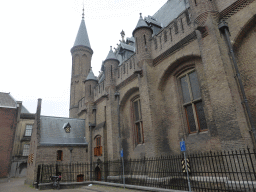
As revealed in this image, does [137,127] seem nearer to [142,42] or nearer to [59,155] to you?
[142,42]

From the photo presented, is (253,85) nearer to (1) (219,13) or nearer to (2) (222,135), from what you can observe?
(2) (222,135)

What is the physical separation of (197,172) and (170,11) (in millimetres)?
14563

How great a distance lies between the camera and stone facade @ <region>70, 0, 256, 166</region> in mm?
8586

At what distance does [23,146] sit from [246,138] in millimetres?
30982

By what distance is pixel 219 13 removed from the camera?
32.3 feet

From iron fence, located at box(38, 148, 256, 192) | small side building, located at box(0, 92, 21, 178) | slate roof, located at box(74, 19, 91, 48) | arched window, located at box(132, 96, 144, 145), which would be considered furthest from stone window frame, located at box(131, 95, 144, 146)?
small side building, located at box(0, 92, 21, 178)

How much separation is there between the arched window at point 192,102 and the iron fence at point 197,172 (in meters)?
1.69

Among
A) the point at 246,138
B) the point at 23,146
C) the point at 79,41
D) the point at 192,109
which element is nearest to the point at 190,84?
the point at 192,109

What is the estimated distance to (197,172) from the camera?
8188 mm

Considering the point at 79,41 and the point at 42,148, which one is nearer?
the point at 42,148

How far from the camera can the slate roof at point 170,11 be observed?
16.0 metres

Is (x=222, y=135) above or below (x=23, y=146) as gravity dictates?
below

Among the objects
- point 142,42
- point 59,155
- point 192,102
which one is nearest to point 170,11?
point 142,42

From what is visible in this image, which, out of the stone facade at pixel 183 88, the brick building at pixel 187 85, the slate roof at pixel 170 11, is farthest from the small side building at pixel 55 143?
the slate roof at pixel 170 11
